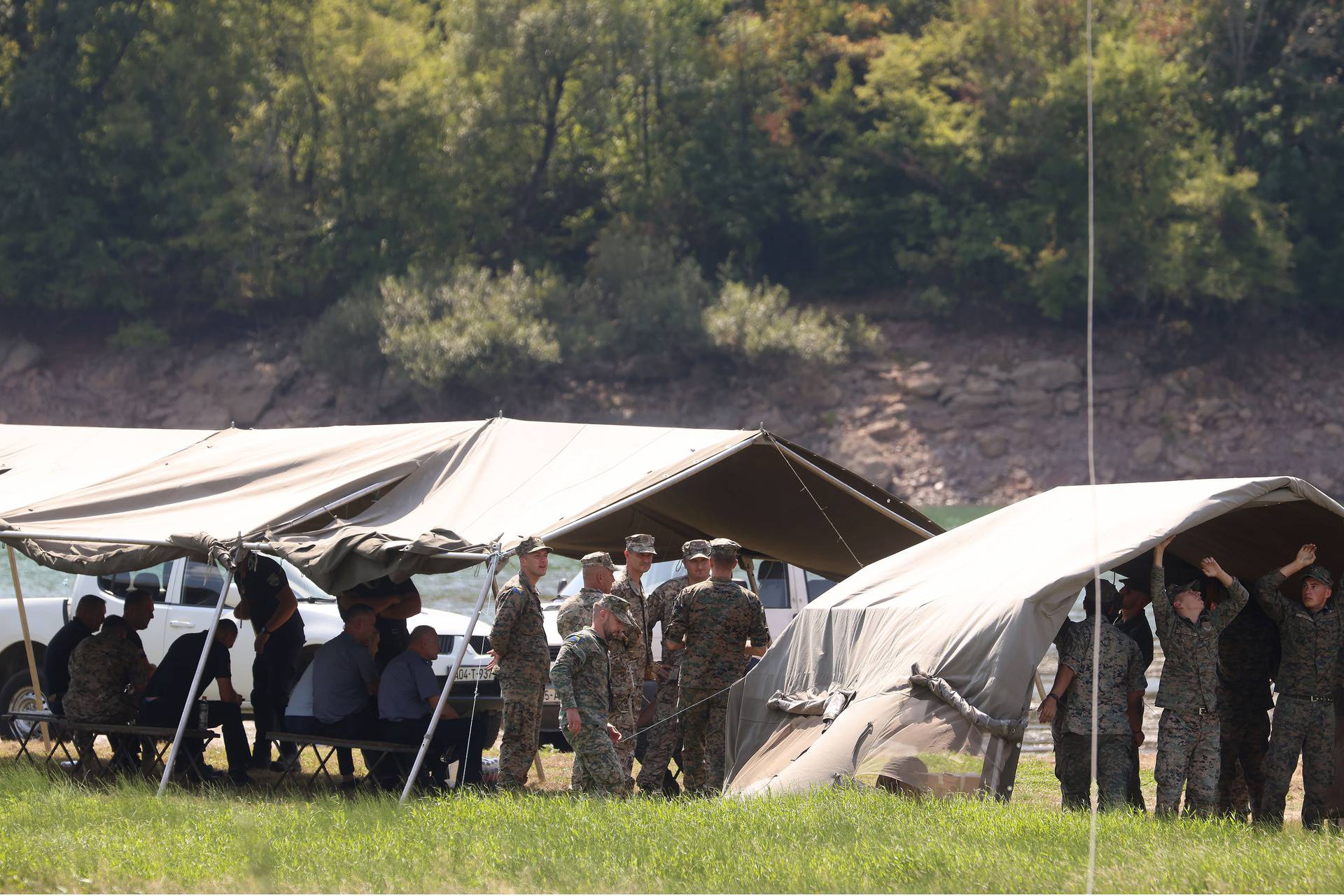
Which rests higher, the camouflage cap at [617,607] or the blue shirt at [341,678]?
the camouflage cap at [617,607]

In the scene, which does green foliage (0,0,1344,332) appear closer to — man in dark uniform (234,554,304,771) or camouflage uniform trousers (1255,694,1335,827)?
man in dark uniform (234,554,304,771)

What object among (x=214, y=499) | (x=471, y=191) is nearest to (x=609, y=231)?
(x=471, y=191)

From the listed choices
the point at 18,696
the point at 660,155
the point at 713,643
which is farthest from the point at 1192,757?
the point at 660,155

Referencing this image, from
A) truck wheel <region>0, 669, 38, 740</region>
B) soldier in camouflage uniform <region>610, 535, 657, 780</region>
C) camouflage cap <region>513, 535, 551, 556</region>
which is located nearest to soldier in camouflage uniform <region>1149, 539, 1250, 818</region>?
soldier in camouflage uniform <region>610, 535, 657, 780</region>

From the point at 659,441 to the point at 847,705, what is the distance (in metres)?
2.57

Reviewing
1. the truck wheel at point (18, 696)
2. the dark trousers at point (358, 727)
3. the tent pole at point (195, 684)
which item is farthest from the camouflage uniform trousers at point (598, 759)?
the truck wheel at point (18, 696)

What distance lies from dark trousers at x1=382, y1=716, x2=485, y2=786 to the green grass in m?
1.32

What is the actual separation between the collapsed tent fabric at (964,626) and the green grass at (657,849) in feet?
1.26

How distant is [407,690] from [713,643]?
1.97 metres

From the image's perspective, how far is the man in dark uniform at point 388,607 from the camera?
456 inches

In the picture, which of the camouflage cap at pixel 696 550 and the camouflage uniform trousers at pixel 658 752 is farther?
the camouflage uniform trousers at pixel 658 752

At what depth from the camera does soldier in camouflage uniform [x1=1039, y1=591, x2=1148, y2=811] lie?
9.17 meters

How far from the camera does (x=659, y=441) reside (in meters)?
11.4

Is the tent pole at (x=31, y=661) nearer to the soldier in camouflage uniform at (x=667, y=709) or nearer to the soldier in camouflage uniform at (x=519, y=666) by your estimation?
the soldier in camouflage uniform at (x=519, y=666)
